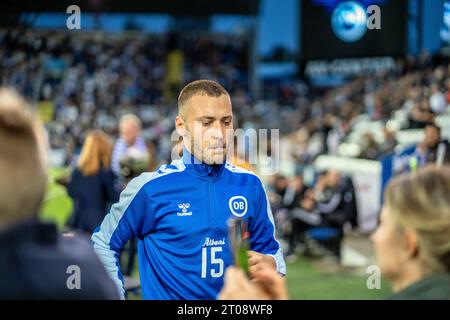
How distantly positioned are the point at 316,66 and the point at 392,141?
23.6 ft

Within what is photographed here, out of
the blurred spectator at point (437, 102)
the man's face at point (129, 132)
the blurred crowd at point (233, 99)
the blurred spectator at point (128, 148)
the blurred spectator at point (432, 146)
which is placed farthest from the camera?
the blurred spectator at point (437, 102)

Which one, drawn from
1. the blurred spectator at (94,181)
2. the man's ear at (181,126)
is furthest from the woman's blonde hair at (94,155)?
the man's ear at (181,126)

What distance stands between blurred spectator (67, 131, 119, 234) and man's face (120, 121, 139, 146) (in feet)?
1.74

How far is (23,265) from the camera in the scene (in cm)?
129

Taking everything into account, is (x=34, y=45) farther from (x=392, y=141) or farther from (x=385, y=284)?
(x=385, y=284)

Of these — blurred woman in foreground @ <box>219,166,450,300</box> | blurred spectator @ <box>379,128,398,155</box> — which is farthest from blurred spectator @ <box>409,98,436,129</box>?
blurred woman in foreground @ <box>219,166,450,300</box>

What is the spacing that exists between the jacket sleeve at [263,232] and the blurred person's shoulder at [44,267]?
170 centimetres

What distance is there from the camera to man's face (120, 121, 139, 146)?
750 centimetres

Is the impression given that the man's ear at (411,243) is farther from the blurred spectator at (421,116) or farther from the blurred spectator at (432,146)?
the blurred spectator at (421,116)

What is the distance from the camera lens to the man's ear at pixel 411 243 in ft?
5.24

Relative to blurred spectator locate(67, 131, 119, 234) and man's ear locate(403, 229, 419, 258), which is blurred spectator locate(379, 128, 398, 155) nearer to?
blurred spectator locate(67, 131, 119, 234)

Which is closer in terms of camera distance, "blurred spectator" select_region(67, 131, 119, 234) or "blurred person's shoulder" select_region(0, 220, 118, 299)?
"blurred person's shoulder" select_region(0, 220, 118, 299)

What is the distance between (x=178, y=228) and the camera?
292 centimetres
